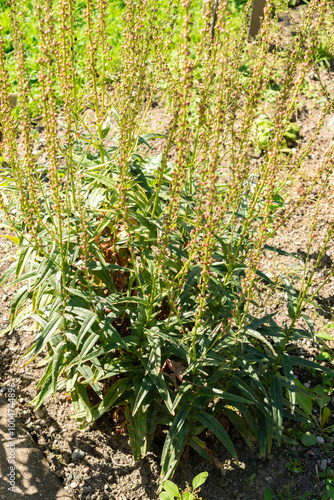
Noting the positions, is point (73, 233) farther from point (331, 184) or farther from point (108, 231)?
point (331, 184)

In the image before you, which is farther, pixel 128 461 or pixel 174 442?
pixel 128 461

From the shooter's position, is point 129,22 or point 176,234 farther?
point 176,234

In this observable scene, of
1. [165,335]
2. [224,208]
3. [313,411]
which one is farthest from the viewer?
[313,411]

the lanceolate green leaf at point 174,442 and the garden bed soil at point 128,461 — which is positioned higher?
the lanceolate green leaf at point 174,442

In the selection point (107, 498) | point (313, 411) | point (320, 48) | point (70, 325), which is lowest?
point (107, 498)

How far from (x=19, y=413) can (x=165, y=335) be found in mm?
1651

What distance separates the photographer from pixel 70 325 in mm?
3336

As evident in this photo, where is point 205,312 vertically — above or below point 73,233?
below

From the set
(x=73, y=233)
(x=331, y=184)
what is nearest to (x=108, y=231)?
(x=73, y=233)

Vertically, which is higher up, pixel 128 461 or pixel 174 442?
pixel 174 442

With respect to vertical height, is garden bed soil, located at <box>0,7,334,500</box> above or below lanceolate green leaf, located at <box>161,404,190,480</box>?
below

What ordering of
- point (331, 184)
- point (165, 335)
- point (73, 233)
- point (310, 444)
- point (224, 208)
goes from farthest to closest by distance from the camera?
point (331, 184) → point (310, 444) → point (73, 233) → point (165, 335) → point (224, 208)

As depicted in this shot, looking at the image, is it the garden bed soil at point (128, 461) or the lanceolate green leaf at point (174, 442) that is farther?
the garden bed soil at point (128, 461)

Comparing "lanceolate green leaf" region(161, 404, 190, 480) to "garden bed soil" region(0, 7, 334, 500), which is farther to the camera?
"garden bed soil" region(0, 7, 334, 500)
